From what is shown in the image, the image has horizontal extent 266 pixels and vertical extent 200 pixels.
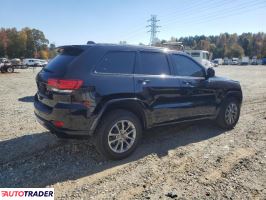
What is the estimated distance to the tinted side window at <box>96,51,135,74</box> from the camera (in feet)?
15.1

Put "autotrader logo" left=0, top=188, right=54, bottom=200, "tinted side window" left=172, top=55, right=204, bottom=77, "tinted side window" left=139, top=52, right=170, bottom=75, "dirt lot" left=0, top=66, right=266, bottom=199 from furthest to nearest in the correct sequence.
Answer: "tinted side window" left=172, top=55, right=204, bottom=77 < "tinted side window" left=139, top=52, right=170, bottom=75 < "dirt lot" left=0, top=66, right=266, bottom=199 < "autotrader logo" left=0, top=188, right=54, bottom=200

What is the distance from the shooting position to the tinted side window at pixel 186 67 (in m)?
5.67

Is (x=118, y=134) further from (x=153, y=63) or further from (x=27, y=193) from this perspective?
(x=27, y=193)

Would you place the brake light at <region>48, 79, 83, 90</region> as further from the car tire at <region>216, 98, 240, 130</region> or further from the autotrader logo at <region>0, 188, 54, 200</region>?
the car tire at <region>216, 98, 240, 130</region>

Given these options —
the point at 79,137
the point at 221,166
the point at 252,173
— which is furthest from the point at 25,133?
the point at 252,173

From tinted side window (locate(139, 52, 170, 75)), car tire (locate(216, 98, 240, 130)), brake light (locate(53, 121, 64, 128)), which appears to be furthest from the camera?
car tire (locate(216, 98, 240, 130))

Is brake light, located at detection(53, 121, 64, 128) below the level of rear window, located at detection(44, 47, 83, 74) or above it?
below

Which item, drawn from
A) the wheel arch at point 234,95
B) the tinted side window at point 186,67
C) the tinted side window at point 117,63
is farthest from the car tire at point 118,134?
the wheel arch at point 234,95

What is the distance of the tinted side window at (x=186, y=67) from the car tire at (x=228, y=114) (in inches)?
41.0

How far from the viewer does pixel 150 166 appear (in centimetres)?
462

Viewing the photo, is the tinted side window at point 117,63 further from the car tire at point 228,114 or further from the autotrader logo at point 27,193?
the car tire at point 228,114

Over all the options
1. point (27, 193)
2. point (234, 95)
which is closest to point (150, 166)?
point (27, 193)

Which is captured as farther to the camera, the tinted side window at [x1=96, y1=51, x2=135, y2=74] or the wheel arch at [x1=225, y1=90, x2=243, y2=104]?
the wheel arch at [x1=225, y1=90, x2=243, y2=104]

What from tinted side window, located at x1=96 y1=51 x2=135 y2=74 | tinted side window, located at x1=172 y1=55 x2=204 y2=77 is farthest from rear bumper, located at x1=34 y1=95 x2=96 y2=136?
tinted side window, located at x1=172 y1=55 x2=204 y2=77
